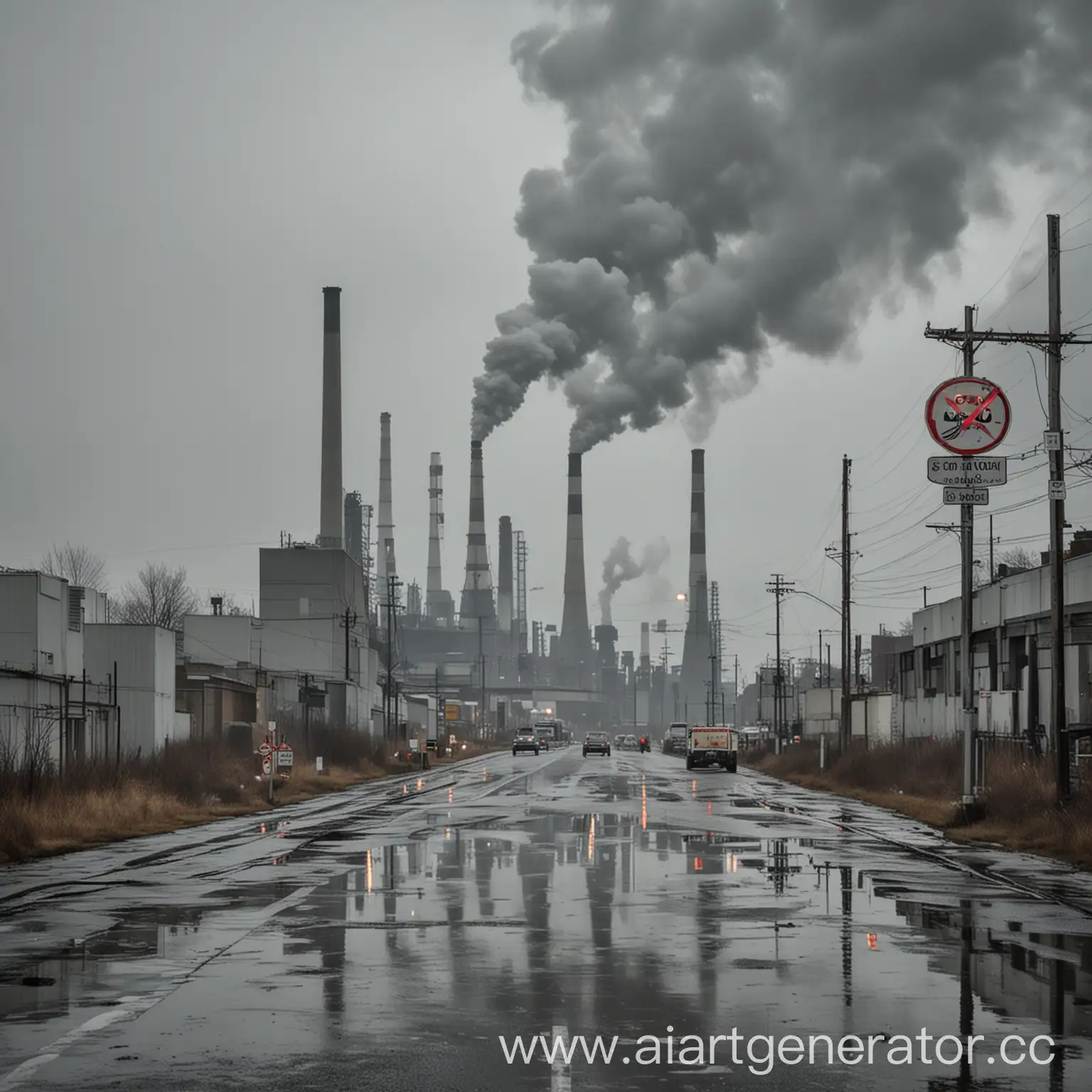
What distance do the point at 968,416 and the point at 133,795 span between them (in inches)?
781

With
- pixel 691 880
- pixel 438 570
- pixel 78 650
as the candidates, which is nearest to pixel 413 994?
pixel 691 880

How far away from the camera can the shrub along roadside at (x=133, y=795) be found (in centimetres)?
2767

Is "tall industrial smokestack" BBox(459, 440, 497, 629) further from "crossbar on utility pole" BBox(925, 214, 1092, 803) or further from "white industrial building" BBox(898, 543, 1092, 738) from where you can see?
"crossbar on utility pole" BBox(925, 214, 1092, 803)

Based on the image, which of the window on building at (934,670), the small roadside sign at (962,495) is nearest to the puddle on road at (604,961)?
the small roadside sign at (962,495)

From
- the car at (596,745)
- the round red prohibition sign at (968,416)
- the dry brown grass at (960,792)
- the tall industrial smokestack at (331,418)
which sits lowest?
the car at (596,745)

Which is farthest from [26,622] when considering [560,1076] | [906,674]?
[906,674]

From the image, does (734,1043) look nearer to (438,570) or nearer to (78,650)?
(78,650)

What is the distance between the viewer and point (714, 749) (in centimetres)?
7681

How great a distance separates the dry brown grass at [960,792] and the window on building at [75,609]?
2651 centimetres

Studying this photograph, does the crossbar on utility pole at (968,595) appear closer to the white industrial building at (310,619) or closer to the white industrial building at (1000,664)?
the white industrial building at (1000,664)

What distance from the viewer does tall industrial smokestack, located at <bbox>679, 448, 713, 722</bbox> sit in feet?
511

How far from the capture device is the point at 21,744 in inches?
1825

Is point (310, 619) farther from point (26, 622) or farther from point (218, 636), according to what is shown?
point (26, 622)

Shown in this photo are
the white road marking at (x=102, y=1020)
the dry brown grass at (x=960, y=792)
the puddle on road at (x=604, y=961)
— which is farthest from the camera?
the dry brown grass at (x=960, y=792)
